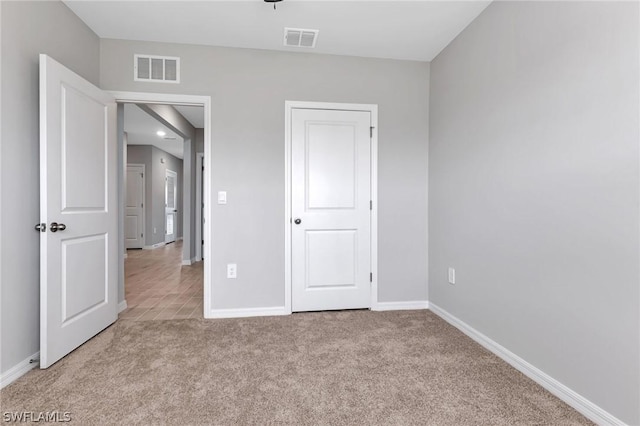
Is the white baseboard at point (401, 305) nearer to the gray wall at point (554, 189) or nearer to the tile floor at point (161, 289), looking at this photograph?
the gray wall at point (554, 189)

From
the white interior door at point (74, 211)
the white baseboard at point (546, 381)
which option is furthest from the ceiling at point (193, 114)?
the white baseboard at point (546, 381)

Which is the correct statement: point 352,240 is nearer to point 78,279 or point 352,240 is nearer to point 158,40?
point 78,279

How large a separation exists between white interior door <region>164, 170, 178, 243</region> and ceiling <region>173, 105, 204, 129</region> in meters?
3.55

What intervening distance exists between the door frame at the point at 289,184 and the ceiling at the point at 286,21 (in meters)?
0.49

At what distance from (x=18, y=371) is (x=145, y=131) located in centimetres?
546

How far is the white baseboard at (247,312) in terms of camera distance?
280 centimetres

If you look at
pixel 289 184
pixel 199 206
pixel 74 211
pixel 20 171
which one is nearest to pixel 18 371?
pixel 74 211

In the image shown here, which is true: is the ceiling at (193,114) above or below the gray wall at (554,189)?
above

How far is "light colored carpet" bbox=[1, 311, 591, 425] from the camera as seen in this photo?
4.90ft

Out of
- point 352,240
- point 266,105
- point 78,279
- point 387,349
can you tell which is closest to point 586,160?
point 387,349

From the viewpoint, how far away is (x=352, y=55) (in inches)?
116

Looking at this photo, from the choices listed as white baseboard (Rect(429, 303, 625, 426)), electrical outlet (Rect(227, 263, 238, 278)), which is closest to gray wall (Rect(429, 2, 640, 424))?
white baseboard (Rect(429, 303, 625, 426))

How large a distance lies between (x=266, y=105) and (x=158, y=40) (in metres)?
1.05

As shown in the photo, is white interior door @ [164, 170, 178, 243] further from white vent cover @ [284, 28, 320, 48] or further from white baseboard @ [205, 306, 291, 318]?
white vent cover @ [284, 28, 320, 48]
